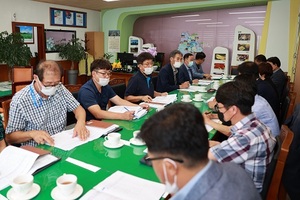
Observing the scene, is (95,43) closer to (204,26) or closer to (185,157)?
(204,26)

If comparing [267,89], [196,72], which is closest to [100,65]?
[267,89]

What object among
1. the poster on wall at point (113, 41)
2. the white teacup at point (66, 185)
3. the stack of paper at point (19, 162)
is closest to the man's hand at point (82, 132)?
the stack of paper at point (19, 162)

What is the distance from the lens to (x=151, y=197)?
1021 mm

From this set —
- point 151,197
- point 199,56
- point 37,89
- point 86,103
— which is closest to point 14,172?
point 151,197

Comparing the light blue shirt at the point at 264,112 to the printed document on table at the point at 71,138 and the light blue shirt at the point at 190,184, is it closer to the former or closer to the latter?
the printed document on table at the point at 71,138

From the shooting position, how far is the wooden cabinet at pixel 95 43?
25.2 feet

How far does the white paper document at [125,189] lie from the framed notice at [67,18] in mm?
6652

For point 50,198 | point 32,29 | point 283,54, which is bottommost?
point 50,198

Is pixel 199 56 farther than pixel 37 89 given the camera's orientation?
Yes

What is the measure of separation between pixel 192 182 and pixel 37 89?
150 cm

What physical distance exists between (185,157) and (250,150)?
0.65 meters

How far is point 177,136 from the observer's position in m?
0.69

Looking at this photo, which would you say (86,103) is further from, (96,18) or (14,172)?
(96,18)

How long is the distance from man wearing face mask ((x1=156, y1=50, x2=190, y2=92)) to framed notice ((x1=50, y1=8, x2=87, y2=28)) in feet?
14.6
